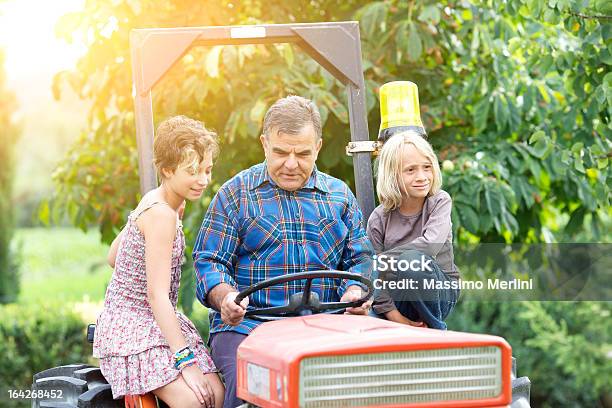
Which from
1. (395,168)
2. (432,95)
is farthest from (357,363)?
(432,95)

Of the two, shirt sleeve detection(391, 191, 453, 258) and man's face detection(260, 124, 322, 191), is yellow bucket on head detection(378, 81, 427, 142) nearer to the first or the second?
shirt sleeve detection(391, 191, 453, 258)

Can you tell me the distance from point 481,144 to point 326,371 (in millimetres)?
3321

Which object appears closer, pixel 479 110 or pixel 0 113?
pixel 479 110

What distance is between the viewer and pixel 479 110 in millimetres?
5676

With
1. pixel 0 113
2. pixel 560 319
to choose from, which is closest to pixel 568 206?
pixel 560 319

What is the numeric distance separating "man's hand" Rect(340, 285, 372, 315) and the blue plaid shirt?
0.11 meters

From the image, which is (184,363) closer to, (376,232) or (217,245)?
(217,245)

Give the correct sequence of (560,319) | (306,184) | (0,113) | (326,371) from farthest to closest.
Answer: (0,113) < (560,319) < (306,184) < (326,371)

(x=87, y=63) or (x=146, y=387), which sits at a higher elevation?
(x=87, y=63)

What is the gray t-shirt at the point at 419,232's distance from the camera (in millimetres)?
3631

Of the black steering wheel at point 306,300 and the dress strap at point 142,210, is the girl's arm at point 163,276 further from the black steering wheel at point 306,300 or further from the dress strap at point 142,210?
the black steering wheel at point 306,300

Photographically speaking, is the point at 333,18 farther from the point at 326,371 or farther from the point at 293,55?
the point at 326,371

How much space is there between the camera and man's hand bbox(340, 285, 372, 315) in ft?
11.3

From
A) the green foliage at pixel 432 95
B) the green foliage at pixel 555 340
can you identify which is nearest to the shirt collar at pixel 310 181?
the green foliage at pixel 432 95
